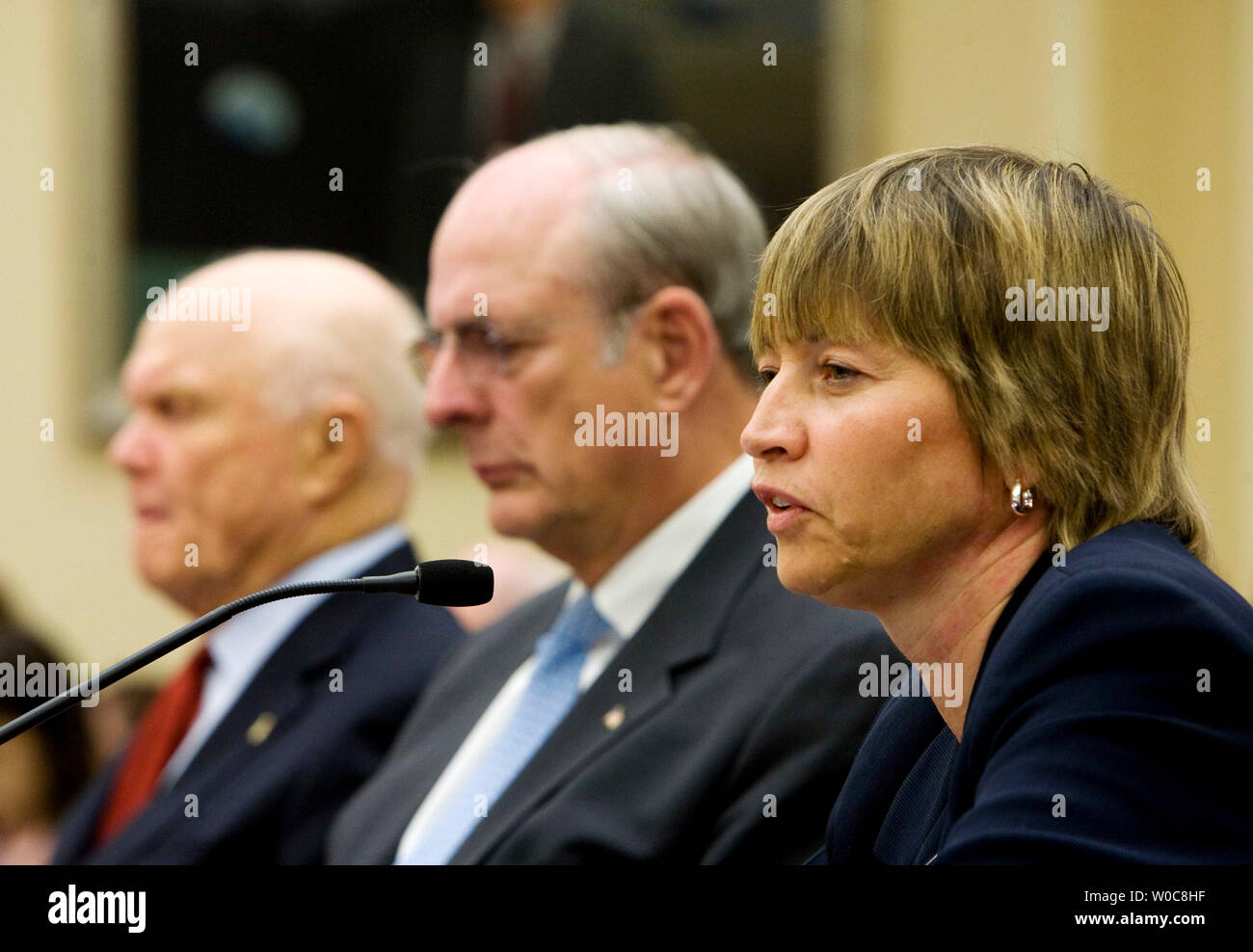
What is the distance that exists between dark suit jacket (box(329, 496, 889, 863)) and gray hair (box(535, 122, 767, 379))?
26 centimetres

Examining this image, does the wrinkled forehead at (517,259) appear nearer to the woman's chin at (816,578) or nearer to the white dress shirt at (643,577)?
the white dress shirt at (643,577)

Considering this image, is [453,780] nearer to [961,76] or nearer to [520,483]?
[520,483]

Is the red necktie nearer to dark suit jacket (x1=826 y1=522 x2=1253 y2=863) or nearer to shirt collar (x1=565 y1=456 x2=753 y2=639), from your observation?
shirt collar (x1=565 y1=456 x2=753 y2=639)

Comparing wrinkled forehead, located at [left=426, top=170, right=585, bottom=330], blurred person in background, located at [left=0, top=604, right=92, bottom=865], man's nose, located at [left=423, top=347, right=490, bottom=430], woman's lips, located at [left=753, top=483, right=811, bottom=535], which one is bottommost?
blurred person in background, located at [left=0, top=604, right=92, bottom=865]

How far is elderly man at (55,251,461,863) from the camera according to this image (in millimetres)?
2359

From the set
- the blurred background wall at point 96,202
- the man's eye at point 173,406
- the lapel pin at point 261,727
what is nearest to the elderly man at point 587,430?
the lapel pin at point 261,727

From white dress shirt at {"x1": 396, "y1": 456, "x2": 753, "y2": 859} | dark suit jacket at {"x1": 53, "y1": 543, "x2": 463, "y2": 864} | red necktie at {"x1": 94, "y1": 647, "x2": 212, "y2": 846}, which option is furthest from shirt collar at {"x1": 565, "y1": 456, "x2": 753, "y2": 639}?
red necktie at {"x1": 94, "y1": 647, "x2": 212, "y2": 846}

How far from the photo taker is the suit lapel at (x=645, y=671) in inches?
71.1

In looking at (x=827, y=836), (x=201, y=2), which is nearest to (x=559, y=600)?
(x=827, y=836)

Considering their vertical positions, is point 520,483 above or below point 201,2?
below

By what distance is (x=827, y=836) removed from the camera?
1438mm

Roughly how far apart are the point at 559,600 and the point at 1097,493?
110 centimetres

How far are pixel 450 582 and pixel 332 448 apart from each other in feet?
4.04

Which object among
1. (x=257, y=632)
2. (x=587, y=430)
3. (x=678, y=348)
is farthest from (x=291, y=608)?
(x=678, y=348)
